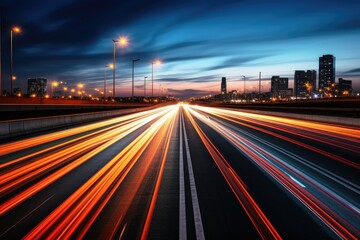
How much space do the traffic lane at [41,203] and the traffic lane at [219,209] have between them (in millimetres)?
2693

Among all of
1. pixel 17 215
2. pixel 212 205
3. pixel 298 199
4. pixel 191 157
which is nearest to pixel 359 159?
pixel 191 157

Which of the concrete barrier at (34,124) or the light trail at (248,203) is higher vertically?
the concrete barrier at (34,124)

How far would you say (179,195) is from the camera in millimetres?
7895

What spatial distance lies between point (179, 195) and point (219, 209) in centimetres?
130

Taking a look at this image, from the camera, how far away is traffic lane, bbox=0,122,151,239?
586 centimetres

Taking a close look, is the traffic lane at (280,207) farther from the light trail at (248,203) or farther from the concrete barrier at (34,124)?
the concrete barrier at (34,124)

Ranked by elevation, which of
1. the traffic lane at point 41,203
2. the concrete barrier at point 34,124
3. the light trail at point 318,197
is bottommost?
the traffic lane at point 41,203

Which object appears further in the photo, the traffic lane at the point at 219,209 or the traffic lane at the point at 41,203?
the traffic lane at the point at 41,203

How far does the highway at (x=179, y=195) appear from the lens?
576cm

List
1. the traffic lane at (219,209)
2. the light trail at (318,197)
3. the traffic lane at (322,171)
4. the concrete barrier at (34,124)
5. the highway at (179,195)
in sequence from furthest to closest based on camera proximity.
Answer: the concrete barrier at (34,124), the traffic lane at (322,171), the light trail at (318,197), the highway at (179,195), the traffic lane at (219,209)

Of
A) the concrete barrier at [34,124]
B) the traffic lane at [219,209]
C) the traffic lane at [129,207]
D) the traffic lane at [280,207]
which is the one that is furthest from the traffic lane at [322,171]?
the concrete barrier at [34,124]

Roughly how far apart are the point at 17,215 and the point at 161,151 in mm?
9037

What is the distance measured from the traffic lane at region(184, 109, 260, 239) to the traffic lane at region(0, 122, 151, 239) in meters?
2.69

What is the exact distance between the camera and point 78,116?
3447cm
